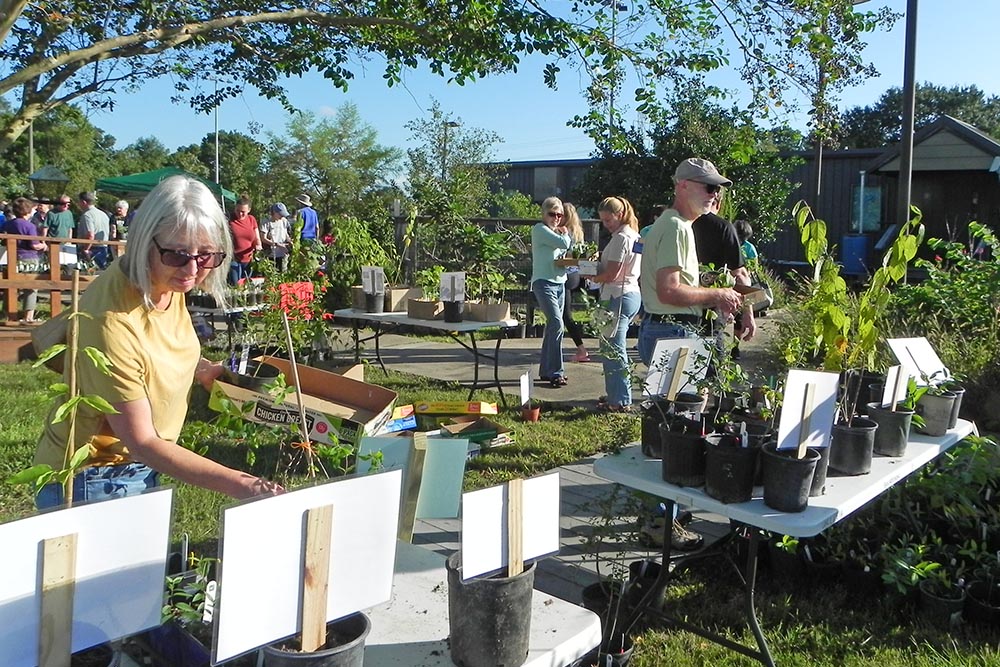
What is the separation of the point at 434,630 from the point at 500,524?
0.31 metres

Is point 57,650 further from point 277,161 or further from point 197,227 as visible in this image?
point 277,161

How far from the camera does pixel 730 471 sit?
2.19 meters

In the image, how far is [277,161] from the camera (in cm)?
2991

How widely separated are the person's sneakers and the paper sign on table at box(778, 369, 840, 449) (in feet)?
4.37

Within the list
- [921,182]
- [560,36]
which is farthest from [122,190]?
[921,182]

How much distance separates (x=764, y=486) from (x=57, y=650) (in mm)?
1702

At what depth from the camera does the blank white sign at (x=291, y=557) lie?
3.73 feet

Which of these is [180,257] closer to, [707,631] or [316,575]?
[316,575]

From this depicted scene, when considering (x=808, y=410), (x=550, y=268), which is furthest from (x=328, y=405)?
(x=808, y=410)

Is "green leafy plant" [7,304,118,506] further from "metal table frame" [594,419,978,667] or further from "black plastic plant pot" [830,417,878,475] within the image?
"black plastic plant pot" [830,417,878,475]

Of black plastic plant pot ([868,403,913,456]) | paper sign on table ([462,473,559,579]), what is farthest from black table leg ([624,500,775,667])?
paper sign on table ([462,473,559,579])

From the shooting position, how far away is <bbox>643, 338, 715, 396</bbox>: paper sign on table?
9.04 feet

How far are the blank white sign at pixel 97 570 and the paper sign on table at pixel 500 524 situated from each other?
0.49 metres

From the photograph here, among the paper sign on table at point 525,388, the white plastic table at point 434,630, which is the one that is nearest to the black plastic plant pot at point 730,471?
the white plastic table at point 434,630
